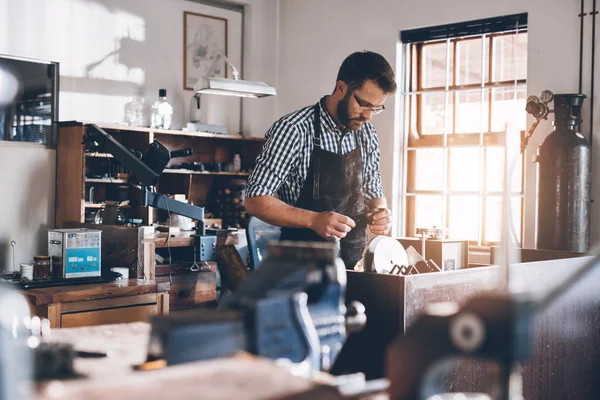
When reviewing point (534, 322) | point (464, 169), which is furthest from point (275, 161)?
point (464, 169)

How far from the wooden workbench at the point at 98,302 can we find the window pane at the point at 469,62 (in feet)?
10.4

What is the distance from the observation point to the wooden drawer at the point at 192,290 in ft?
17.1

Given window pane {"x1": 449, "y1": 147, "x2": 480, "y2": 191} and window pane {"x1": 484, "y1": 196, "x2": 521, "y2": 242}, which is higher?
window pane {"x1": 449, "y1": 147, "x2": 480, "y2": 191}

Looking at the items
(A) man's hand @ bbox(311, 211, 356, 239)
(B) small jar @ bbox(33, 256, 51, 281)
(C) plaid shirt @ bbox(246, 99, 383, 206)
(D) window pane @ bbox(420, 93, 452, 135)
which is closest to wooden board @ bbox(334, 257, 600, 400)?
(A) man's hand @ bbox(311, 211, 356, 239)

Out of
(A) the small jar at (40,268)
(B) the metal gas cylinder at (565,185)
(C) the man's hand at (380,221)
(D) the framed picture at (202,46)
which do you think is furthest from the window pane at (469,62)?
(A) the small jar at (40,268)

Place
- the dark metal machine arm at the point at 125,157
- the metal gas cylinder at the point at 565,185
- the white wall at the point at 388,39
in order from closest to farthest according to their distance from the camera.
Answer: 1. the dark metal machine arm at the point at 125,157
2. the metal gas cylinder at the point at 565,185
3. the white wall at the point at 388,39

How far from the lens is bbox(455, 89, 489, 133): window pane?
567cm

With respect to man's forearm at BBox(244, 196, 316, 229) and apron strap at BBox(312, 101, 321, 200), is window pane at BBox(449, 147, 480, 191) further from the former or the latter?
man's forearm at BBox(244, 196, 316, 229)

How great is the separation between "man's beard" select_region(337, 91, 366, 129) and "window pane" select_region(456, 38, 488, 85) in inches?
111

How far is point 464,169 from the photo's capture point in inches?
229

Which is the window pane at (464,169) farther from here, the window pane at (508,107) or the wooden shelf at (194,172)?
the wooden shelf at (194,172)

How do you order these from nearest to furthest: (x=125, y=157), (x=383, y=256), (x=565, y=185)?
(x=383, y=256), (x=125, y=157), (x=565, y=185)

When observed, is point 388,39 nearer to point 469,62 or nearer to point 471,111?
point 469,62

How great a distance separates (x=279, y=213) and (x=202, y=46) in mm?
3860
